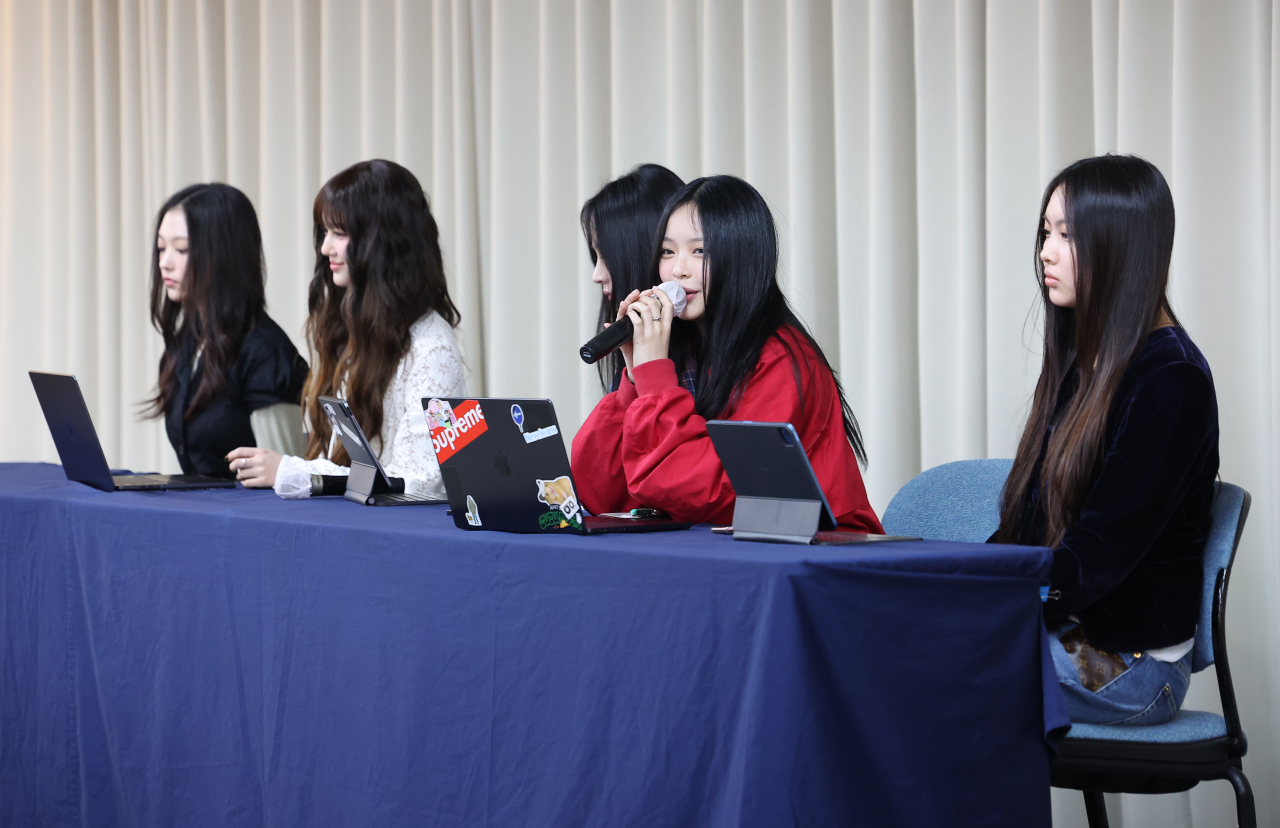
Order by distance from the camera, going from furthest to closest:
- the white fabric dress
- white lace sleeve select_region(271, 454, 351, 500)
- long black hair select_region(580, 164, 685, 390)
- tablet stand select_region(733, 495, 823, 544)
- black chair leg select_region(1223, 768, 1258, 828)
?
1. the white fabric dress
2. long black hair select_region(580, 164, 685, 390)
3. white lace sleeve select_region(271, 454, 351, 500)
4. black chair leg select_region(1223, 768, 1258, 828)
5. tablet stand select_region(733, 495, 823, 544)

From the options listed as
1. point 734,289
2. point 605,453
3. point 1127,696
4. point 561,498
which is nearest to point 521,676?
point 561,498

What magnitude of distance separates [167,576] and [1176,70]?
79.2 inches

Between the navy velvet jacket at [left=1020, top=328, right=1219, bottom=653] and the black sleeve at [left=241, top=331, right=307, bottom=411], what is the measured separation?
5.60 feet

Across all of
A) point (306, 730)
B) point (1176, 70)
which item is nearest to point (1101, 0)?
point (1176, 70)

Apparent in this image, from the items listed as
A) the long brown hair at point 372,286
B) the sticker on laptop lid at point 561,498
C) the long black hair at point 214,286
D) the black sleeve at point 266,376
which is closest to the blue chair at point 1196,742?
the sticker on laptop lid at point 561,498

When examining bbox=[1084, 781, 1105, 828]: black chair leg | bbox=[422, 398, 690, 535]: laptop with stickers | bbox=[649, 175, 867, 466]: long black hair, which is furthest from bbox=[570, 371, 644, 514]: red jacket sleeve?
bbox=[1084, 781, 1105, 828]: black chair leg

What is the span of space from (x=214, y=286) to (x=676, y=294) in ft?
4.40

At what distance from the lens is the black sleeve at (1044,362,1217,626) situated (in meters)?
1.40

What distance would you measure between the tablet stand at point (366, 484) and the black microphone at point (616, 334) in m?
0.43

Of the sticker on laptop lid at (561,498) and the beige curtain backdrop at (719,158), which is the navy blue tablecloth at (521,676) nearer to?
the sticker on laptop lid at (561,498)

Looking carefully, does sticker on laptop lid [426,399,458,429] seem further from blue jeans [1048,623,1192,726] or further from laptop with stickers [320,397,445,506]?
blue jeans [1048,623,1192,726]

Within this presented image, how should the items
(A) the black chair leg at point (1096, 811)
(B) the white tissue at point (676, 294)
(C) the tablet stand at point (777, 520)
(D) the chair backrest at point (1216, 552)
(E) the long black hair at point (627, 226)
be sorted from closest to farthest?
1. (C) the tablet stand at point (777, 520)
2. (D) the chair backrest at point (1216, 552)
3. (B) the white tissue at point (676, 294)
4. (A) the black chair leg at point (1096, 811)
5. (E) the long black hair at point (627, 226)

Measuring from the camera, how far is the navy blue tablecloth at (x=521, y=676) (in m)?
1.05

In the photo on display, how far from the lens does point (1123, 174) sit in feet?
5.17
